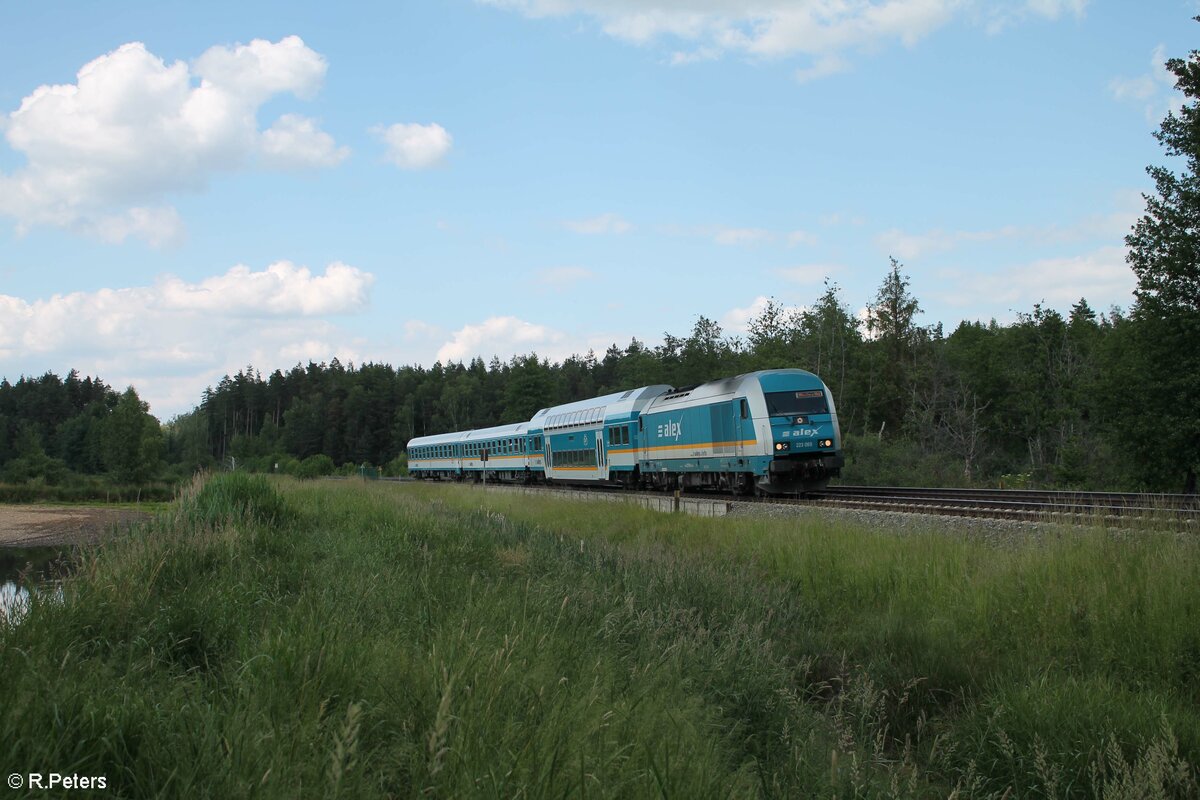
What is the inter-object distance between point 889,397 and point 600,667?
61483mm

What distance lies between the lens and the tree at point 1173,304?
25250 millimetres

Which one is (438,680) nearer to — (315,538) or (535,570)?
(535,570)

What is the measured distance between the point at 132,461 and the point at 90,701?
8266 centimetres

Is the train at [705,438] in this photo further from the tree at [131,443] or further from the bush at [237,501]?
the tree at [131,443]

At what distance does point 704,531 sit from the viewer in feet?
56.5

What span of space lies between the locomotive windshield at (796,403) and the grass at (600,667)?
8609mm

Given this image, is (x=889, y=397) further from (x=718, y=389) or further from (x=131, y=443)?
(x=131, y=443)

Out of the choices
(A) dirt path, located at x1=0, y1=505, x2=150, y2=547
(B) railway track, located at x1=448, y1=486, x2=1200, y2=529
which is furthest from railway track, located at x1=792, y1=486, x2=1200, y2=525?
(A) dirt path, located at x1=0, y1=505, x2=150, y2=547

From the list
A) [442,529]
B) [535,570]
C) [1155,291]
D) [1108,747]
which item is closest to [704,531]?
[442,529]

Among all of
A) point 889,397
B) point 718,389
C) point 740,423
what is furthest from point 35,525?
point 889,397

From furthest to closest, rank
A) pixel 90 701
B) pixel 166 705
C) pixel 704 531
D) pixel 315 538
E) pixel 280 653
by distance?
pixel 704 531, pixel 315 538, pixel 280 653, pixel 166 705, pixel 90 701

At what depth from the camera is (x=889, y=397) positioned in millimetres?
63125

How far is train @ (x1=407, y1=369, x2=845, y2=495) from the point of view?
21.7m

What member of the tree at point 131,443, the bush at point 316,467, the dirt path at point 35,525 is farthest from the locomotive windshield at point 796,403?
the tree at point 131,443
